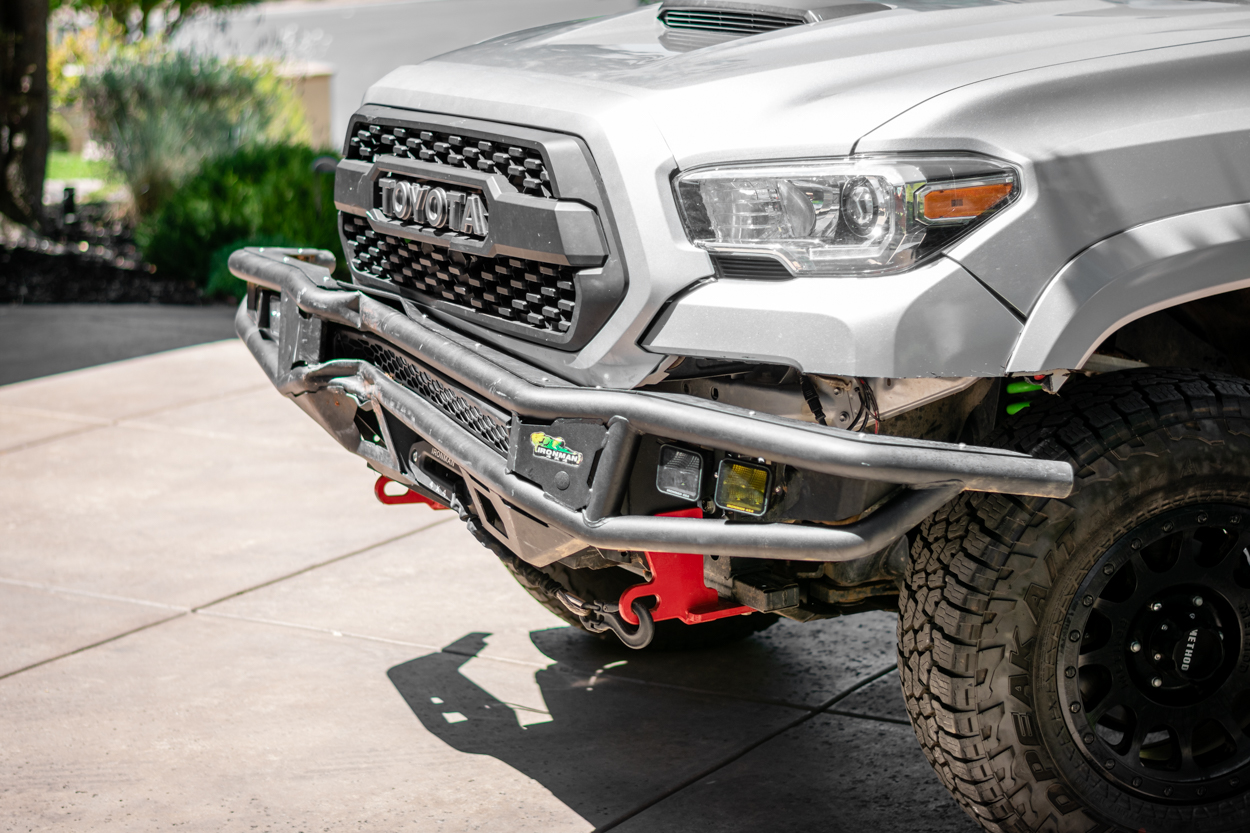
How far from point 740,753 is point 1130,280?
1718 mm

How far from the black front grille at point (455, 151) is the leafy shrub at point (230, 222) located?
7.02 meters

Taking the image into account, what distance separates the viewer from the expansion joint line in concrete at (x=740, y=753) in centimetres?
342

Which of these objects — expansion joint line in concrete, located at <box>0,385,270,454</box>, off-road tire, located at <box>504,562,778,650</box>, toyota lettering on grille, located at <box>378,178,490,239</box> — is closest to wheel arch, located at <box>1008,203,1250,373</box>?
toyota lettering on grille, located at <box>378,178,490,239</box>

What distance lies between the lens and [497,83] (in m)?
3.27

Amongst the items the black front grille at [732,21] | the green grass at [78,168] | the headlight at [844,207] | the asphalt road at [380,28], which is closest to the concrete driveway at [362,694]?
the headlight at [844,207]

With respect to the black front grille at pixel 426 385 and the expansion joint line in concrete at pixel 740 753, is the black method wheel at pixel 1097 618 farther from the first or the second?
the black front grille at pixel 426 385

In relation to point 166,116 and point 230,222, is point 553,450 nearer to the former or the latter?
point 230,222

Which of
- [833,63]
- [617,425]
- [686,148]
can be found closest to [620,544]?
[617,425]

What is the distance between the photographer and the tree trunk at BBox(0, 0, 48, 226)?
36.4ft

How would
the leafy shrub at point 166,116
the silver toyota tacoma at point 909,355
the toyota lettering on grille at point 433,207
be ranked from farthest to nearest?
the leafy shrub at point 166,116 → the toyota lettering on grille at point 433,207 → the silver toyota tacoma at point 909,355

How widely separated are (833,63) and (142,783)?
2.42 m

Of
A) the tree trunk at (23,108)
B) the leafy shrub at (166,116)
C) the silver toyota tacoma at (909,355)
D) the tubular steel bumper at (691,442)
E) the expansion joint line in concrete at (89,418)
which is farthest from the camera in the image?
the leafy shrub at (166,116)

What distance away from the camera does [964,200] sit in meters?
2.63

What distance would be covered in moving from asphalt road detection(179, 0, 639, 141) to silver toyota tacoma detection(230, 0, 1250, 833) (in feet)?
56.8
